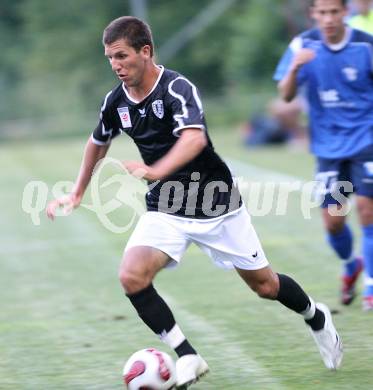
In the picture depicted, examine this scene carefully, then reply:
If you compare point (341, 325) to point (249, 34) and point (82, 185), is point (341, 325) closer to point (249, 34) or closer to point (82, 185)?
point (82, 185)

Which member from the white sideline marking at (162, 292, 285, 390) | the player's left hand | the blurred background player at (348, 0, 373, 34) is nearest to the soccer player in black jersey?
the player's left hand

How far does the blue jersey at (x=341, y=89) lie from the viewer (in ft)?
21.7

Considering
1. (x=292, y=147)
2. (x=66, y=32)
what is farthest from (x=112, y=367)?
(x=66, y=32)

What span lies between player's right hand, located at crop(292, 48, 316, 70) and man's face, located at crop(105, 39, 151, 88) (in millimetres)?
1540

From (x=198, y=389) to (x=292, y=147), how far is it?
662 inches

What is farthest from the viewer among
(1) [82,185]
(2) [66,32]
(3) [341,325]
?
(2) [66,32]

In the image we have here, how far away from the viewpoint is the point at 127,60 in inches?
195

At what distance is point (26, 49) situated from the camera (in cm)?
4750

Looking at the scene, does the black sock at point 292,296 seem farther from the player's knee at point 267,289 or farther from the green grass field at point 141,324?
the green grass field at point 141,324

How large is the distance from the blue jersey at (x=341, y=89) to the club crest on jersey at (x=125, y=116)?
184 cm

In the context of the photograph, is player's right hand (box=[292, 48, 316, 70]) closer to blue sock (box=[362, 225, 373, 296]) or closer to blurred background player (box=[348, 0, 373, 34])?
blue sock (box=[362, 225, 373, 296])

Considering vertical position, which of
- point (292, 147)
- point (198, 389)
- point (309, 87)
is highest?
point (309, 87)

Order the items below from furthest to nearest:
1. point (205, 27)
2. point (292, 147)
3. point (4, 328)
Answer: point (205, 27) < point (292, 147) < point (4, 328)

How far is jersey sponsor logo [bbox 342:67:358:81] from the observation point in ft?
21.6
